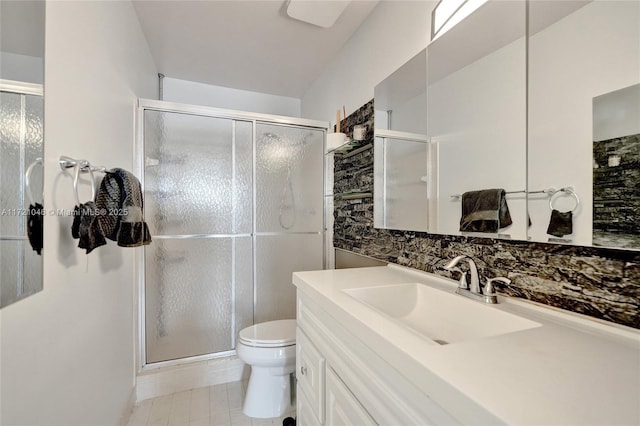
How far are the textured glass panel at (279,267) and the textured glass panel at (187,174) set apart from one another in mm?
368

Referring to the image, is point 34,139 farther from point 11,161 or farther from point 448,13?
point 448,13

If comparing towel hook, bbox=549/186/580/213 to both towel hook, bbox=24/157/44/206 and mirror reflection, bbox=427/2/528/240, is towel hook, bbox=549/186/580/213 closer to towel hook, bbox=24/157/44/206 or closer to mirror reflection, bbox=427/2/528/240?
mirror reflection, bbox=427/2/528/240

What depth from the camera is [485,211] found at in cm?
102

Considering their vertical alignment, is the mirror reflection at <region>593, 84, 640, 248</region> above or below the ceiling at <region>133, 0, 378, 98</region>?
below

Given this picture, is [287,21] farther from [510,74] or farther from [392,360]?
→ [392,360]

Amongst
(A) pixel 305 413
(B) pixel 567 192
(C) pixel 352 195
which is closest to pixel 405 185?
(C) pixel 352 195

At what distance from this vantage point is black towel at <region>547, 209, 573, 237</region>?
792 millimetres

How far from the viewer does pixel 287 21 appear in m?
1.87

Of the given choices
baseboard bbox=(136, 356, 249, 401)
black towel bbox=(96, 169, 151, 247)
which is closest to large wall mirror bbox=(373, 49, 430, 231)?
black towel bbox=(96, 169, 151, 247)

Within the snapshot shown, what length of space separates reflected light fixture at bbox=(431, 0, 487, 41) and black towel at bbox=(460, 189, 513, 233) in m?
0.72

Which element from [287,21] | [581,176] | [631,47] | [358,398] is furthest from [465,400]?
[287,21]

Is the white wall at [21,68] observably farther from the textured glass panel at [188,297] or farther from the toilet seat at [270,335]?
the toilet seat at [270,335]

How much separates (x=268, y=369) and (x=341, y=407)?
934 mm

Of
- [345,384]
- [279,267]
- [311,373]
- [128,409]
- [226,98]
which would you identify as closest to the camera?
[345,384]
